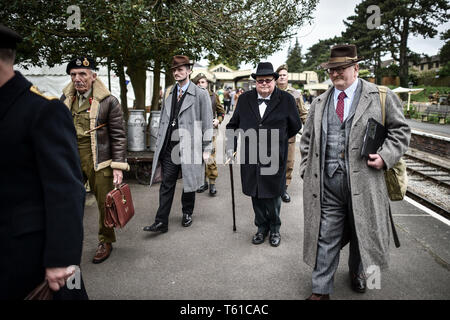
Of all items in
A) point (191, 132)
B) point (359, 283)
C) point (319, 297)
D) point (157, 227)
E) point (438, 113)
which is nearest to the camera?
point (319, 297)

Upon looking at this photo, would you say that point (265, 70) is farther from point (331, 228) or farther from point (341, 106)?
point (331, 228)

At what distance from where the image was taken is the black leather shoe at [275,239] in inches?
171

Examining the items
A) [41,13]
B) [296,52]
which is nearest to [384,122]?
[41,13]

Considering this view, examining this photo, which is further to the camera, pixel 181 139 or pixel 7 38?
pixel 181 139

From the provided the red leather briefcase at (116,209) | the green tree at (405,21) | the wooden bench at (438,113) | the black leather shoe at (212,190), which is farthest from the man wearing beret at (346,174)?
the green tree at (405,21)

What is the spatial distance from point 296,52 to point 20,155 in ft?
368

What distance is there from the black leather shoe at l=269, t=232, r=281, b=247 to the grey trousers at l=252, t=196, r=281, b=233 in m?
0.05

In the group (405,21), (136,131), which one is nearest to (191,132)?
(136,131)

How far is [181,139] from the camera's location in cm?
468

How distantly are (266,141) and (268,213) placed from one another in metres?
0.94

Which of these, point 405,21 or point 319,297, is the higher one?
point 405,21

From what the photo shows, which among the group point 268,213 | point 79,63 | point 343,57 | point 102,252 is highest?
point 79,63

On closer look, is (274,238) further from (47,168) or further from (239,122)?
(47,168)

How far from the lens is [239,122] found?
4.57 meters
